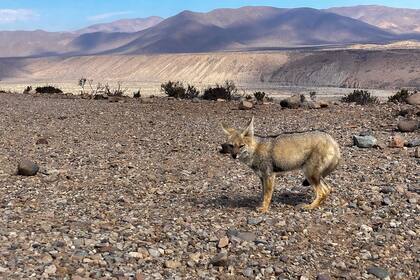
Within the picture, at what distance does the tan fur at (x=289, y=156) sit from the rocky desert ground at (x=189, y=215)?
1.30ft

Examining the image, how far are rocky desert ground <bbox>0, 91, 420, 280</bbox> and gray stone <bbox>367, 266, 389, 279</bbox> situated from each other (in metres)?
0.02

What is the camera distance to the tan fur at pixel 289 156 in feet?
25.7

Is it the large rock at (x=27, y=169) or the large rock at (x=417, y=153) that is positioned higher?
the large rock at (x=27, y=169)

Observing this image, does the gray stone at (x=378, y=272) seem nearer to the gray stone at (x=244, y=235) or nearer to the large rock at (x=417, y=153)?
the gray stone at (x=244, y=235)

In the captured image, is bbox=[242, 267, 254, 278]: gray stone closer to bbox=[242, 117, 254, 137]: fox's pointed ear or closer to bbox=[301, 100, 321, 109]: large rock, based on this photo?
bbox=[242, 117, 254, 137]: fox's pointed ear

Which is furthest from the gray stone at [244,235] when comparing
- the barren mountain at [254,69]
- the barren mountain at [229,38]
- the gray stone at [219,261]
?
the barren mountain at [229,38]

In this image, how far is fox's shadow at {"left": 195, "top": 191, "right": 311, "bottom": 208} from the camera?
8.38 m

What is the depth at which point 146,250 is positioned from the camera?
6.55 metres

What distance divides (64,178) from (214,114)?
9.06 meters

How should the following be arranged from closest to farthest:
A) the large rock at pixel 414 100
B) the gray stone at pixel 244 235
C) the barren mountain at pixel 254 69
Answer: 1. the gray stone at pixel 244 235
2. the large rock at pixel 414 100
3. the barren mountain at pixel 254 69

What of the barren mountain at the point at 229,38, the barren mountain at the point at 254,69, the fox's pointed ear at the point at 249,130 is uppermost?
the fox's pointed ear at the point at 249,130

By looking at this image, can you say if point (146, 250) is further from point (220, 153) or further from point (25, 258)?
point (220, 153)

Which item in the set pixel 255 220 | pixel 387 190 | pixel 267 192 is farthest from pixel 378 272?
pixel 387 190

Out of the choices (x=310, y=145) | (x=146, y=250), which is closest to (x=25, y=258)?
(x=146, y=250)
